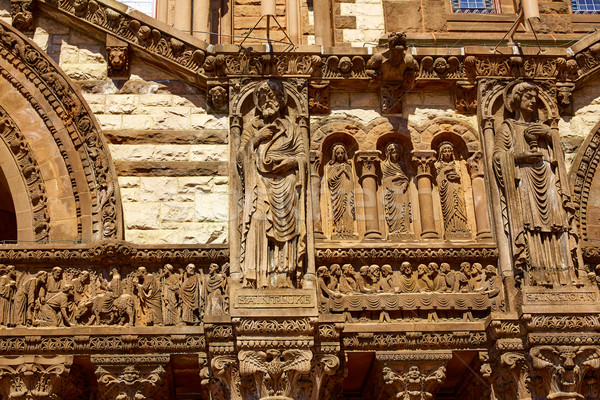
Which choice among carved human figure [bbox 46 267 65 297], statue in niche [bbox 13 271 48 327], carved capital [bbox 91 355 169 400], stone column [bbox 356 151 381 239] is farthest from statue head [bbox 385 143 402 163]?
statue in niche [bbox 13 271 48 327]

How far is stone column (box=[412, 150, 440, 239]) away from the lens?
12.0 metres

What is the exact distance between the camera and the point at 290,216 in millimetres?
11320

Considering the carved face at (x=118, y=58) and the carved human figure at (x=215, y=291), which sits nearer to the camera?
the carved human figure at (x=215, y=291)

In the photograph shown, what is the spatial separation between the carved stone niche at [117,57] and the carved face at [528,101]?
17.6 feet

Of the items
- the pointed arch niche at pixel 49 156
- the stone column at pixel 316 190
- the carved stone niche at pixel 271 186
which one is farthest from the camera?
the stone column at pixel 316 190

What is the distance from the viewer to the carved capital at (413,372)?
11.0m

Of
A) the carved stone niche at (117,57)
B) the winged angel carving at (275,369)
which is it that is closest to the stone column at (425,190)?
the winged angel carving at (275,369)

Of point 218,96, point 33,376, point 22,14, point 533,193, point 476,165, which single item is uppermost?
point 22,14

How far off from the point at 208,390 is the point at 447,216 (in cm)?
380

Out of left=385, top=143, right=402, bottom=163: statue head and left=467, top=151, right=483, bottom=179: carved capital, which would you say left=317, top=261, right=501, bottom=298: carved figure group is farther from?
left=385, top=143, right=402, bottom=163: statue head

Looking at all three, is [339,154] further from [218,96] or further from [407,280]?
[407,280]

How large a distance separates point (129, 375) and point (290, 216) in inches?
105

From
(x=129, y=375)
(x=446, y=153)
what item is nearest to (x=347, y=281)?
(x=446, y=153)

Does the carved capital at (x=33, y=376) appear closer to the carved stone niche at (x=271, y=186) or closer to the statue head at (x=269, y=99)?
the carved stone niche at (x=271, y=186)
